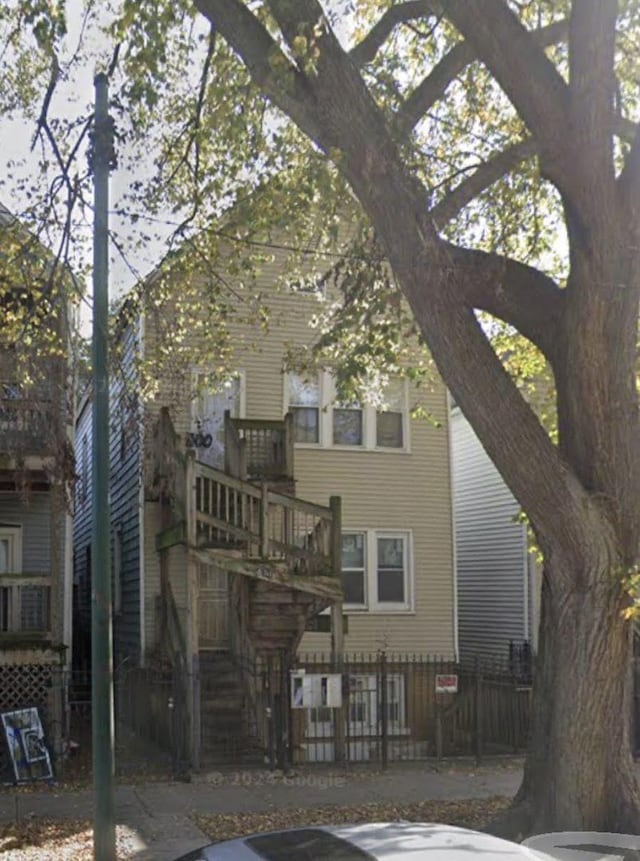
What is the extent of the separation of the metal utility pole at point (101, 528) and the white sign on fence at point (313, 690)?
271 inches

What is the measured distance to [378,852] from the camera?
10.9 ft

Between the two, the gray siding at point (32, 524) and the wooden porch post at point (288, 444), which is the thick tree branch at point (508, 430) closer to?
the wooden porch post at point (288, 444)

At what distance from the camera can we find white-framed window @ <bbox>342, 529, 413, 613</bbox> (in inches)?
788

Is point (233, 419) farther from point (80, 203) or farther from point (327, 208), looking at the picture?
point (80, 203)

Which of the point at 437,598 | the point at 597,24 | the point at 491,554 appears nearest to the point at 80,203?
the point at 597,24

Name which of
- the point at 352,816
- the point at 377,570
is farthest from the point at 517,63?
the point at 377,570

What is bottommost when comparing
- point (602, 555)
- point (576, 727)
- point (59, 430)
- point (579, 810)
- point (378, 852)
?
point (579, 810)

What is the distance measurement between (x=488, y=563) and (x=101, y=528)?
16.1 m

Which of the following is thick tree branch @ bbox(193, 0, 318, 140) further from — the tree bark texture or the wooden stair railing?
the wooden stair railing

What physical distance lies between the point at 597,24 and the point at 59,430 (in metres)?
7.96

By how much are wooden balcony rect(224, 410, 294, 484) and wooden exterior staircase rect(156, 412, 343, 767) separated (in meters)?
0.02

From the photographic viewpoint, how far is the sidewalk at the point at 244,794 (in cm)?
1105

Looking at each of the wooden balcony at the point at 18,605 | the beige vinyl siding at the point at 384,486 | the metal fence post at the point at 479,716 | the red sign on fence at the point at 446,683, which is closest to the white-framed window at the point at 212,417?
the beige vinyl siding at the point at 384,486

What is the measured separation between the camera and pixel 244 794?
43.0 ft
